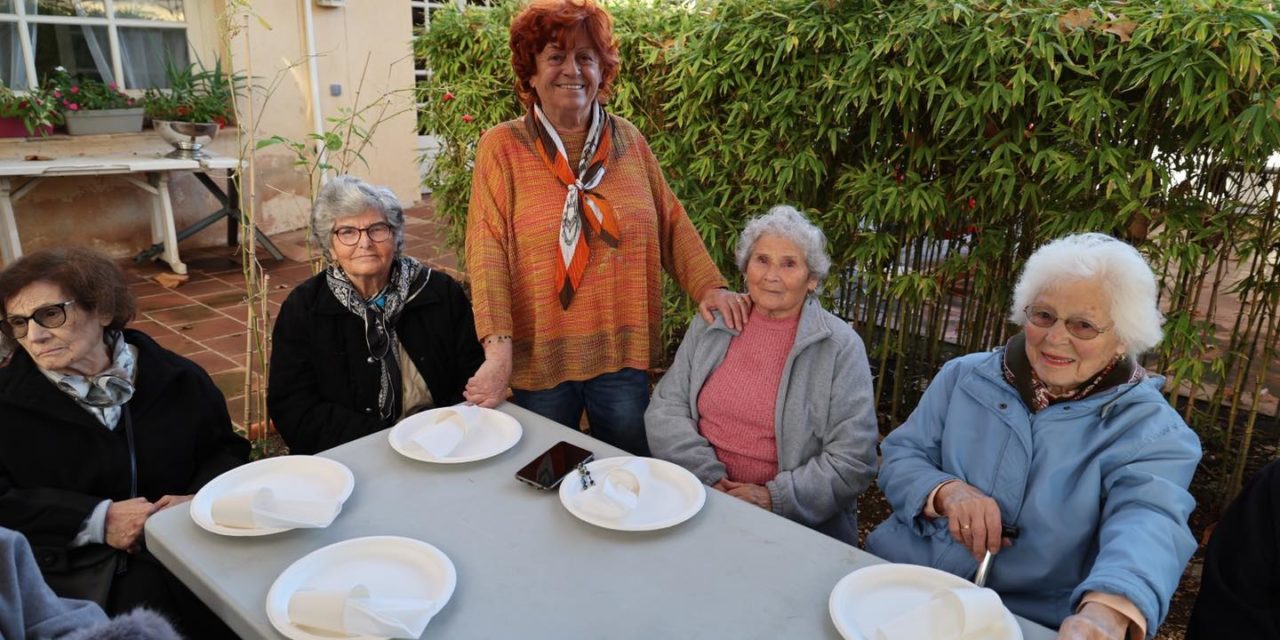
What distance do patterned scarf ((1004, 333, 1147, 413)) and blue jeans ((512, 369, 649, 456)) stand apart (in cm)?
100

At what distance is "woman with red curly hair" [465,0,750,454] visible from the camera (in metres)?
2.03

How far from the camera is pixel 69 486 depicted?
1.80 meters

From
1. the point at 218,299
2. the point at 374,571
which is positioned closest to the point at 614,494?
the point at 374,571

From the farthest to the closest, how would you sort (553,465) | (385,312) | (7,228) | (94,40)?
(94,40), (7,228), (385,312), (553,465)

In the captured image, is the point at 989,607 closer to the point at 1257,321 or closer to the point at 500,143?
the point at 500,143

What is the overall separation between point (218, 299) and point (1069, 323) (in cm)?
493

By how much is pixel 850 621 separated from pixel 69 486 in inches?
67.4

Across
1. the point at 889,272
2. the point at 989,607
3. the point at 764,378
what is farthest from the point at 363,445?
the point at 889,272

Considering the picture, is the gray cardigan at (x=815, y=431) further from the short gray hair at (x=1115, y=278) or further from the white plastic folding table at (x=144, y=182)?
the white plastic folding table at (x=144, y=182)

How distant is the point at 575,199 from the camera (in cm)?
206

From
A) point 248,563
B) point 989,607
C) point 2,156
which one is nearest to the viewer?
point 989,607

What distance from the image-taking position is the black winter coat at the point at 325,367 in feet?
7.07

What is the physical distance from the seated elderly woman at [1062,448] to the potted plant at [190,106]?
205 inches

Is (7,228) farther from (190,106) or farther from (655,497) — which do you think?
(655,497)
